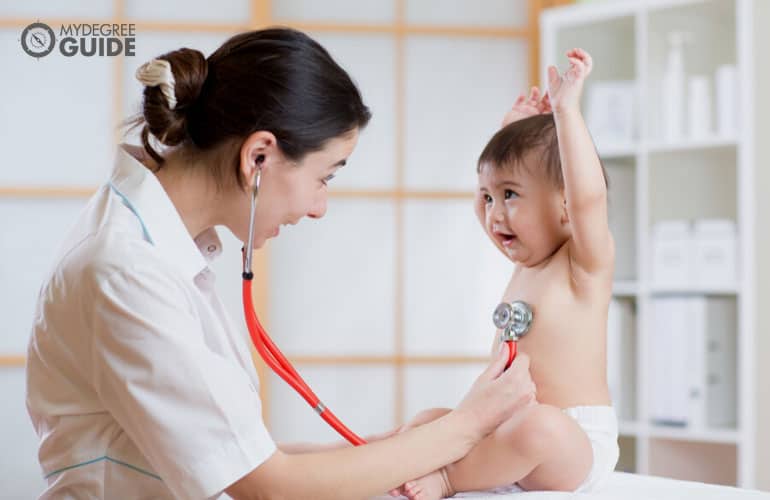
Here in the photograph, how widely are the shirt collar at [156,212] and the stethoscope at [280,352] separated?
0.09m

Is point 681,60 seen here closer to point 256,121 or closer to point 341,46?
point 341,46

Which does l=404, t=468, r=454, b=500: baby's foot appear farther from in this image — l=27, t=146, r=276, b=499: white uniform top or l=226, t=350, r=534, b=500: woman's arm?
l=27, t=146, r=276, b=499: white uniform top

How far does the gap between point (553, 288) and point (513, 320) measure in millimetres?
86

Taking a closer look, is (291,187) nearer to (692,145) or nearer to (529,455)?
(529,455)

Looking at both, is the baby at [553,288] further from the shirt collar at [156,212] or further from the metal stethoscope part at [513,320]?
the shirt collar at [156,212]

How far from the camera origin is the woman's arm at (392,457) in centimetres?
121

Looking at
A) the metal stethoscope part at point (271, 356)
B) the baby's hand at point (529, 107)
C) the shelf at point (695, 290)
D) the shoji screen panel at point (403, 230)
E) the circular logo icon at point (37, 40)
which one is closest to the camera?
the metal stethoscope part at point (271, 356)

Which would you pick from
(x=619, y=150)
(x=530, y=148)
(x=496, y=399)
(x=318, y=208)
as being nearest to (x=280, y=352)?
(x=318, y=208)

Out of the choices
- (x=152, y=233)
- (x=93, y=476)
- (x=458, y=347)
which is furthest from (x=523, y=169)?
(x=458, y=347)

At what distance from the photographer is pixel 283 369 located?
4.86ft

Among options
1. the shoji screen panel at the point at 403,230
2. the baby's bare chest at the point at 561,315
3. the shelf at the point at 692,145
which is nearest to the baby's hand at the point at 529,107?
the baby's bare chest at the point at 561,315

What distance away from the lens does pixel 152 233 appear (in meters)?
1.27

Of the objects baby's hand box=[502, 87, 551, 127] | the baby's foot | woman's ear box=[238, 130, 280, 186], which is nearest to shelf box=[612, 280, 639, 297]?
baby's hand box=[502, 87, 551, 127]

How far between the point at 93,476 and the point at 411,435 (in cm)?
39
